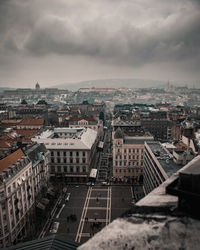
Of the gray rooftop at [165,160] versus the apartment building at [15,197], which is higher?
the gray rooftop at [165,160]

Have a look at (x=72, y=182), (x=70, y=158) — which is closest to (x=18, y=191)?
(x=70, y=158)

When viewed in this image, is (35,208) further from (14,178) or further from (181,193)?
(181,193)

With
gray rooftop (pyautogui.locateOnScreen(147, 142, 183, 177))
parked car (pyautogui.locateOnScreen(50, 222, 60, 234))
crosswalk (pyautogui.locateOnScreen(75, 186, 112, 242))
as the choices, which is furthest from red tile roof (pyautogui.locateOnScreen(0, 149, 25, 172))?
gray rooftop (pyautogui.locateOnScreen(147, 142, 183, 177))

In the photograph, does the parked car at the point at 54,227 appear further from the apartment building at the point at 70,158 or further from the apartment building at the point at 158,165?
the apartment building at the point at 158,165

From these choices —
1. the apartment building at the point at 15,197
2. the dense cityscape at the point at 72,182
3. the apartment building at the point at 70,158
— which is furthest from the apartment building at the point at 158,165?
the apartment building at the point at 15,197

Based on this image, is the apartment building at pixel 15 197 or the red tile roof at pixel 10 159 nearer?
the apartment building at pixel 15 197

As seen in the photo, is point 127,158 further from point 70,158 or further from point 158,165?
point 158,165
